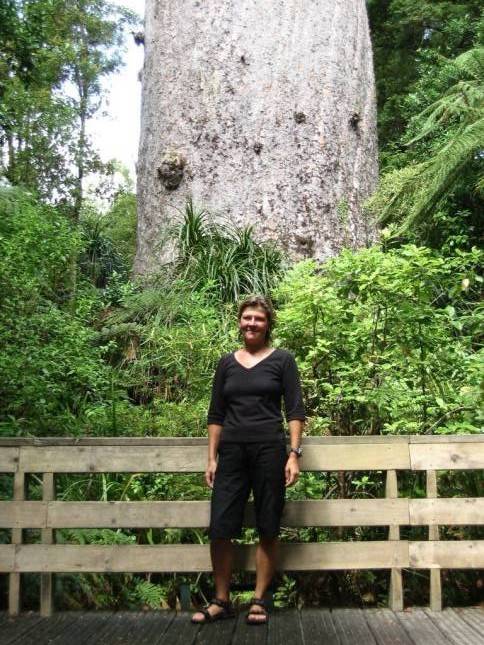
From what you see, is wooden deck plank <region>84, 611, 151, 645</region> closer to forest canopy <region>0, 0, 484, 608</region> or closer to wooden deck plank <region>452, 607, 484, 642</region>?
forest canopy <region>0, 0, 484, 608</region>

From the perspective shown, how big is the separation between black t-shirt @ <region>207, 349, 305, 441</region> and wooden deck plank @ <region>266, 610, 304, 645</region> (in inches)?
29.6

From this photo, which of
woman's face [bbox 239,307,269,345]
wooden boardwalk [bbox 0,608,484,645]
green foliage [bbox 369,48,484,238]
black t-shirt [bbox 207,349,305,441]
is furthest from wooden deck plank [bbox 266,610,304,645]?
green foliage [bbox 369,48,484,238]

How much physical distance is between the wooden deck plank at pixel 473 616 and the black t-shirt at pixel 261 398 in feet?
3.51

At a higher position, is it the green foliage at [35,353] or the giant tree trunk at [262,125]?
the giant tree trunk at [262,125]

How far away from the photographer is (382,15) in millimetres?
14109

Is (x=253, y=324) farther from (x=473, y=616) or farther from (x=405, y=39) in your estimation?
(x=405, y=39)

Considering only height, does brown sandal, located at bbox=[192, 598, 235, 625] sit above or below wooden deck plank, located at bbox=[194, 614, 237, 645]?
above

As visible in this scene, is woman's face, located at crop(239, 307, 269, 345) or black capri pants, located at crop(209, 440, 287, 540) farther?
woman's face, located at crop(239, 307, 269, 345)

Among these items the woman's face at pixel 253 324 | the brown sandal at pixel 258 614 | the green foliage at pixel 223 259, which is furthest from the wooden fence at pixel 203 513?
the green foliage at pixel 223 259

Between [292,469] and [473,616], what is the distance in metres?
0.98

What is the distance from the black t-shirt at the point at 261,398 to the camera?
10.9ft

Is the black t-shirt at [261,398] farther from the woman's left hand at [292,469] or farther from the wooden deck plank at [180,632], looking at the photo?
the wooden deck plank at [180,632]

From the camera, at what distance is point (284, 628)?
3.18 m

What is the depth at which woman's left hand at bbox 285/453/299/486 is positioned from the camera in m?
3.29
